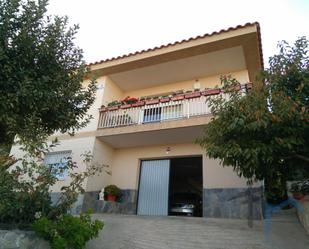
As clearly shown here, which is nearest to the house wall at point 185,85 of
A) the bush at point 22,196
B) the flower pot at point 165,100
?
the flower pot at point 165,100

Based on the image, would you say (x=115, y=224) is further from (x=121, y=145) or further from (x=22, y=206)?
(x=121, y=145)

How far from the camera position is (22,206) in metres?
4.70

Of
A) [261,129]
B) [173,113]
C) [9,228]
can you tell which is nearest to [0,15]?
[9,228]

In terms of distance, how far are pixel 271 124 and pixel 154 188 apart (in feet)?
21.1

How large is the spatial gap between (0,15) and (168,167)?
743 centimetres

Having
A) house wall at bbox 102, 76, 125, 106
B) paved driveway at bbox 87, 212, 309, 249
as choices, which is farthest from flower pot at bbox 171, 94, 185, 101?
paved driveway at bbox 87, 212, 309, 249

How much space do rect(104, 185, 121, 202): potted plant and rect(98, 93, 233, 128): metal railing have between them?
242 cm

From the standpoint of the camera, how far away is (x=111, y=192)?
998cm

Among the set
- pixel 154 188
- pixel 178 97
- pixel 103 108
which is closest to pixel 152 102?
pixel 178 97

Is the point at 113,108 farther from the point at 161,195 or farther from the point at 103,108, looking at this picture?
the point at 161,195

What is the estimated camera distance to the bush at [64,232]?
437 centimetres

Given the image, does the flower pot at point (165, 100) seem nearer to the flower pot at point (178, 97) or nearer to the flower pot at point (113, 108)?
the flower pot at point (178, 97)

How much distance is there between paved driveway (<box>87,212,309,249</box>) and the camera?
523 cm

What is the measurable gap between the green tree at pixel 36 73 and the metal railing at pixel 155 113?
12.9 feet
